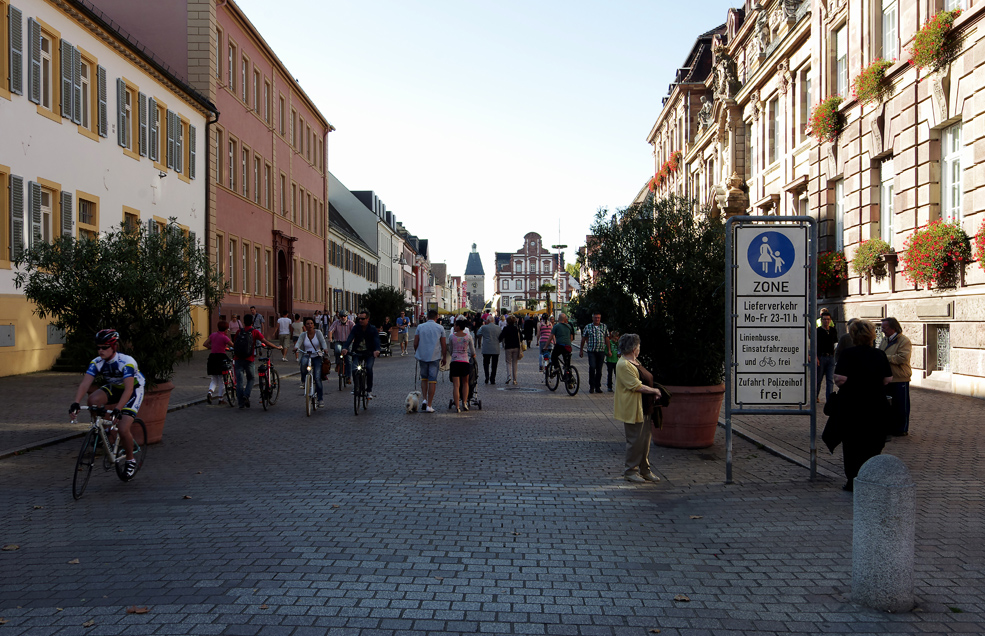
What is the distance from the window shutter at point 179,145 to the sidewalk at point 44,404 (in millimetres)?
9031

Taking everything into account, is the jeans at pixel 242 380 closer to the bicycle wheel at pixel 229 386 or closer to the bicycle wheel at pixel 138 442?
the bicycle wheel at pixel 229 386

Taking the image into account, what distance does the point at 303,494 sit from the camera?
7.51m

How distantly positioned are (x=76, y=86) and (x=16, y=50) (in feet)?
9.80

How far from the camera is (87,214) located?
22.9 meters

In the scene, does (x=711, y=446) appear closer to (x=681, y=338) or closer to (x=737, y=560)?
(x=681, y=338)

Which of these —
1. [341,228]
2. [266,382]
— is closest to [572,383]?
[266,382]

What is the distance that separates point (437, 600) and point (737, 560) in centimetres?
209

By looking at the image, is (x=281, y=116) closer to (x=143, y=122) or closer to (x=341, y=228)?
(x=341, y=228)

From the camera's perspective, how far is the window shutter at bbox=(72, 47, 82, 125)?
857 inches

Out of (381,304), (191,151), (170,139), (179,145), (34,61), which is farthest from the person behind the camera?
(381,304)

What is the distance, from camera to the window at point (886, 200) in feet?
66.3

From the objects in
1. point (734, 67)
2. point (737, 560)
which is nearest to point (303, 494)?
point (737, 560)

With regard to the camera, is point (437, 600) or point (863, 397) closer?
point (437, 600)

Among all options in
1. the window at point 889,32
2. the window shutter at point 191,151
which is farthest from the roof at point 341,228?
the window at point 889,32
